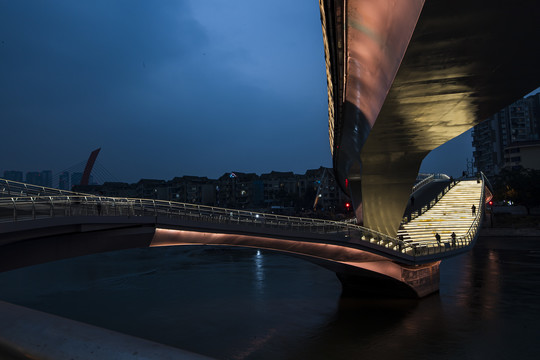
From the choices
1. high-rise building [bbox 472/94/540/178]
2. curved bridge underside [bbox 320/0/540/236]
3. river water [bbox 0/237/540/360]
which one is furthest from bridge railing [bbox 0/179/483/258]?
high-rise building [bbox 472/94/540/178]

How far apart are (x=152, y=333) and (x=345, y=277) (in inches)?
619

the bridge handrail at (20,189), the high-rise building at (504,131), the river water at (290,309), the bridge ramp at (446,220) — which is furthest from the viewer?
the high-rise building at (504,131)

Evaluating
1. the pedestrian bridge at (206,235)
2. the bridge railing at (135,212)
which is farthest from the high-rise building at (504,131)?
the bridge railing at (135,212)

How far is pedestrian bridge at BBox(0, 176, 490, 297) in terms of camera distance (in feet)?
43.3

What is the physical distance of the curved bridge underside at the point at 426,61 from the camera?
781cm

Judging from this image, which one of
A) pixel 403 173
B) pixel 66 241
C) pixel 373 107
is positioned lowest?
pixel 66 241

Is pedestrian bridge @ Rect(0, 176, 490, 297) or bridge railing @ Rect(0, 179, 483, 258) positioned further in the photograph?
pedestrian bridge @ Rect(0, 176, 490, 297)

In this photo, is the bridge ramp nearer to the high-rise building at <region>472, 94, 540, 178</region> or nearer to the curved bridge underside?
the curved bridge underside

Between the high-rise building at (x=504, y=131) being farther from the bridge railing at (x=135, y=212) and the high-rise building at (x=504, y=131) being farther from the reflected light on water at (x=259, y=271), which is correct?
the bridge railing at (x=135, y=212)

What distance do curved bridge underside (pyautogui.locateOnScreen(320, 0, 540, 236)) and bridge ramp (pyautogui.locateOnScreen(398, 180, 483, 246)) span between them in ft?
48.4

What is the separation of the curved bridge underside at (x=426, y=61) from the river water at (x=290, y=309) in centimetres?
1018

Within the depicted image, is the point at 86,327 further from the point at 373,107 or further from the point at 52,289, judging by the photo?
the point at 52,289

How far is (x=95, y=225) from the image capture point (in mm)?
14445

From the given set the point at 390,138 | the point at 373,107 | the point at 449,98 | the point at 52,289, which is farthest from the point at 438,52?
the point at 52,289
